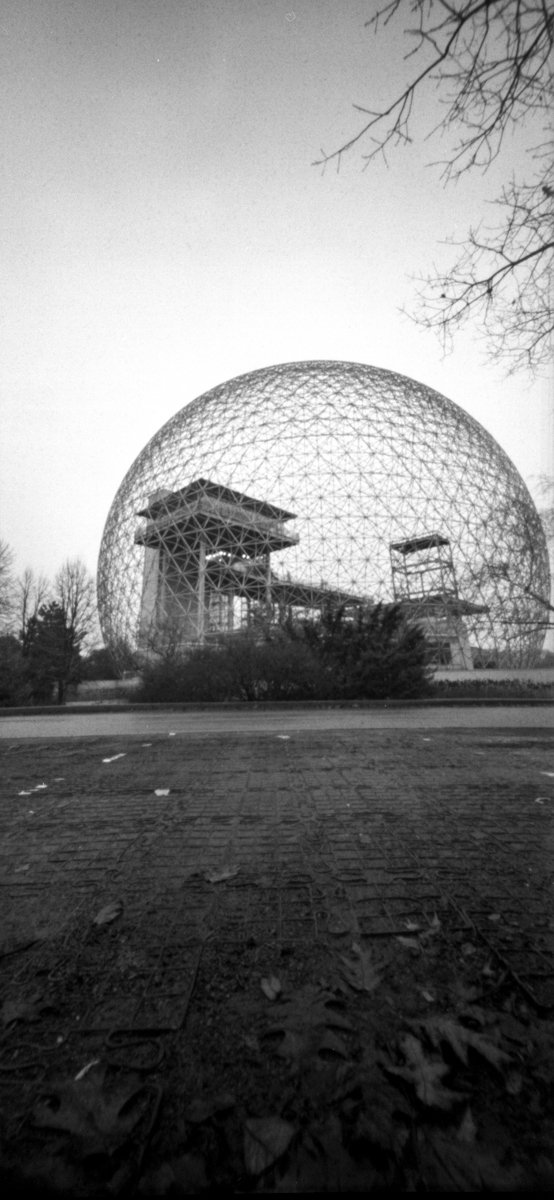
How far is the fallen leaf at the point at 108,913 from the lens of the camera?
1.32 meters

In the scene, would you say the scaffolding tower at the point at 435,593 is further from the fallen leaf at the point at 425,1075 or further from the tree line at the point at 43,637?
the fallen leaf at the point at 425,1075

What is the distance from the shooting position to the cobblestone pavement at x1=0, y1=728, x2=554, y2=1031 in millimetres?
1129

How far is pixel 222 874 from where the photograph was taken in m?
1.61

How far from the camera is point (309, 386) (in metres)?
29.0

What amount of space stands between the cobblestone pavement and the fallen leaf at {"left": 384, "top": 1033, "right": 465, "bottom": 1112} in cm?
29

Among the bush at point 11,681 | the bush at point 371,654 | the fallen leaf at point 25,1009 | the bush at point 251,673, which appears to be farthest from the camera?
the bush at point 11,681

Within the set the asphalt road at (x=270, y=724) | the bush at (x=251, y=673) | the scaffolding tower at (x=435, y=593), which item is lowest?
the asphalt road at (x=270, y=724)

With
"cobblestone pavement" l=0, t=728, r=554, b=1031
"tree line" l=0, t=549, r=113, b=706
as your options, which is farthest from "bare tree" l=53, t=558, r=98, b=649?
"cobblestone pavement" l=0, t=728, r=554, b=1031

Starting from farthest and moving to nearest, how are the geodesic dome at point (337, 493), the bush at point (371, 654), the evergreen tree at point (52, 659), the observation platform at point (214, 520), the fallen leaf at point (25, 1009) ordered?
the observation platform at point (214, 520), the geodesic dome at point (337, 493), the evergreen tree at point (52, 659), the bush at point (371, 654), the fallen leaf at point (25, 1009)

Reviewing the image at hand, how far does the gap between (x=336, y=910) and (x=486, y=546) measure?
2733cm

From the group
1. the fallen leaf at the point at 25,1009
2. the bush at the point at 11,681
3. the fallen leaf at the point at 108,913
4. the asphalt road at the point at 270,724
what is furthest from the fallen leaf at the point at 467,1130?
the bush at the point at 11,681

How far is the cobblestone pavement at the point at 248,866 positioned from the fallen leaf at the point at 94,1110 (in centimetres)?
15

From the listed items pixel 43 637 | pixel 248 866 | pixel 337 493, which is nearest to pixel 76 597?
pixel 43 637

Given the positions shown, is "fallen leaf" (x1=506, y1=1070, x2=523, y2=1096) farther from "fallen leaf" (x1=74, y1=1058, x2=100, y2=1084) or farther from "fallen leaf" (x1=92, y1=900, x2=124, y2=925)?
"fallen leaf" (x1=92, y1=900, x2=124, y2=925)
